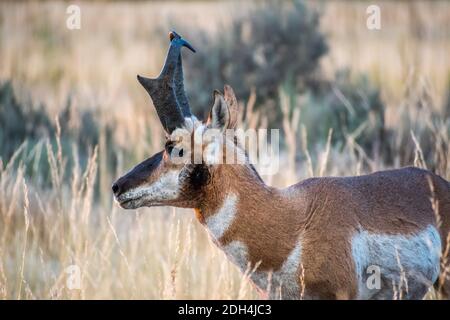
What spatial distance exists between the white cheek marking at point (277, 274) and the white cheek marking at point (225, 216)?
11 centimetres

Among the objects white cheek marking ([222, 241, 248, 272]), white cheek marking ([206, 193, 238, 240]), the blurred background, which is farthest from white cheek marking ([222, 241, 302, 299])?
the blurred background

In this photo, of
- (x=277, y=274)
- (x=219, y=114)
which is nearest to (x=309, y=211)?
(x=277, y=274)

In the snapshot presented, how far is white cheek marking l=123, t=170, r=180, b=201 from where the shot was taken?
496cm

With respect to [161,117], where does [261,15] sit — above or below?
above

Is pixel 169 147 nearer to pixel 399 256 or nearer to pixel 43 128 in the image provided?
pixel 399 256

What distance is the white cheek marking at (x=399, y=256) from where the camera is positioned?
15.9 feet

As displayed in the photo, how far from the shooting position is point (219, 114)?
4863 millimetres

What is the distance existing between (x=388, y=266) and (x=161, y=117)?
1.68m

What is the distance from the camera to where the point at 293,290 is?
15.9ft

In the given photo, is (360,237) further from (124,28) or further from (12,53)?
(124,28)

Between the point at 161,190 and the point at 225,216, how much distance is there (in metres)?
0.44

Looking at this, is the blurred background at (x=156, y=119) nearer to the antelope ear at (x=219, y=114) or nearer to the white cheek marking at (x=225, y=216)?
the white cheek marking at (x=225, y=216)
